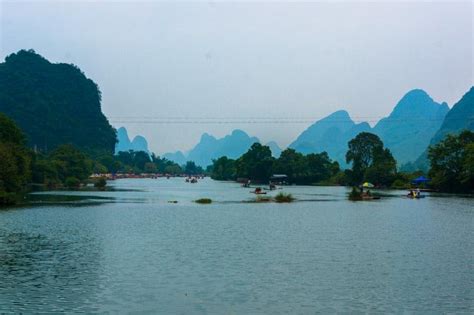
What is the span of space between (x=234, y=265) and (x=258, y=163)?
138 m

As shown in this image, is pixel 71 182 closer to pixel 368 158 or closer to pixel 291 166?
pixel 291 166

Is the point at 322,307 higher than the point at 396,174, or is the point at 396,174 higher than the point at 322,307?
the point at 396,174

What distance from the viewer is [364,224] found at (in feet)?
144

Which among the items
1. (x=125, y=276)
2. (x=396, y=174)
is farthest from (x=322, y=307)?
(x=396, y=174)

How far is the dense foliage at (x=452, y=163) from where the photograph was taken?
92.9 m

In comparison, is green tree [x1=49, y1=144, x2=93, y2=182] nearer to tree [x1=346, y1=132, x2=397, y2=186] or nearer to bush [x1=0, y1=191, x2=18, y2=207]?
bush [x1=0, y1=191, x2=18, y2=207]

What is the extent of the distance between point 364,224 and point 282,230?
27.0 ft

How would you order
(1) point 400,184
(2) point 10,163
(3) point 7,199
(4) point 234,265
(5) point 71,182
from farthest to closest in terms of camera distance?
(1) point 400,184 → (5) point 71,182 → (2) point 10,163 → (3) point 7,199 → (4) point 234,265

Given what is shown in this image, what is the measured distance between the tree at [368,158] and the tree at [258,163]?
108ft

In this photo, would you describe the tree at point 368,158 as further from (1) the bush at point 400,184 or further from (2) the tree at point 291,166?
(2) the tree at point 291,166

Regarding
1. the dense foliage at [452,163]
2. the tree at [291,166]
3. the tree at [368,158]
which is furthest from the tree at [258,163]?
the dense foliage at [452,163]

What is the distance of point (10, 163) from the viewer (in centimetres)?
6238

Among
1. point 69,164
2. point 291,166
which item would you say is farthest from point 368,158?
point 69,164

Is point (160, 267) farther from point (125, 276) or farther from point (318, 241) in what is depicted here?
point (318, 241)
